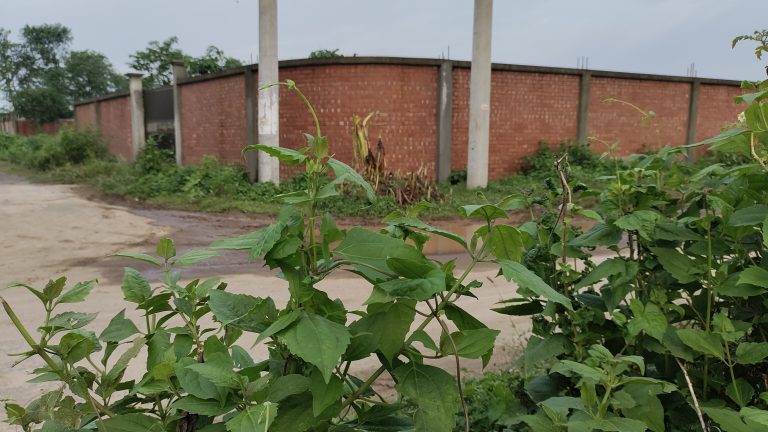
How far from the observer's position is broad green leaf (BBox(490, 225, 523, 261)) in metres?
1.09

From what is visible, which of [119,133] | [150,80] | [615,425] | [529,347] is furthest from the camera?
[150,80]

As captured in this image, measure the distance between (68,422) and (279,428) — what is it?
15.1 inches

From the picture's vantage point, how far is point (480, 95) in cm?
1194

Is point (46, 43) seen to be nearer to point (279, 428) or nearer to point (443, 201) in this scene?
point (443, 201)

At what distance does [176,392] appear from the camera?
3.30 feet

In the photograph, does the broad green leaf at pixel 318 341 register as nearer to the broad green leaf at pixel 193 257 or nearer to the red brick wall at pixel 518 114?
the broad green leaf at pixel 193 257

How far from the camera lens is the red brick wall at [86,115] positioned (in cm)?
2530

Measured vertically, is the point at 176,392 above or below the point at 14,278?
above

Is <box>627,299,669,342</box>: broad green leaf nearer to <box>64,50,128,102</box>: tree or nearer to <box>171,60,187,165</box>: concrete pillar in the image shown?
<box>171,60,187,165</box>: concrete pillar

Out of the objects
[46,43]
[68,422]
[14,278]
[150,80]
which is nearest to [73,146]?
[150,80]

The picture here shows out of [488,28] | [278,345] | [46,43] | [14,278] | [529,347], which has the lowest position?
[14,278]

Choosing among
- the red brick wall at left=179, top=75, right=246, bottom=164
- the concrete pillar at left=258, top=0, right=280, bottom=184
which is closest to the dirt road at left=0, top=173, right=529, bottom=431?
the concrete pillar at left=258, top=0, right=280, bottom=184

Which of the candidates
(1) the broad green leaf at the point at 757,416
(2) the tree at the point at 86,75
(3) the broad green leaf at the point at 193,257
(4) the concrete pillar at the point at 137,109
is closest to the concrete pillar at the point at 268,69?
(4) the concrete pillar at the point at 137,109

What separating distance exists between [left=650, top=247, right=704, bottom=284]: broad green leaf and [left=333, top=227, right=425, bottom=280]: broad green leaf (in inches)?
28.5
